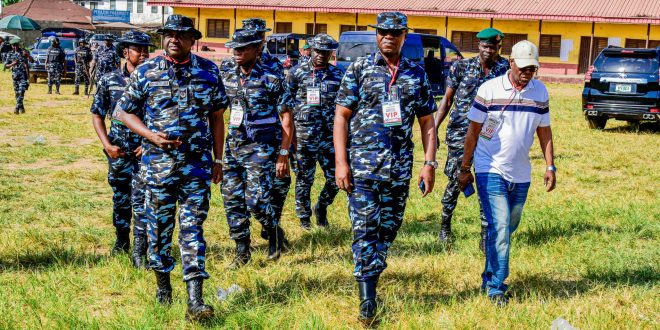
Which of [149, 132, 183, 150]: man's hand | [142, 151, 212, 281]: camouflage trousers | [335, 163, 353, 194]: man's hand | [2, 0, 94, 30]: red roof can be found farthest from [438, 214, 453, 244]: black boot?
[2, 0, 94, 30]: red roof

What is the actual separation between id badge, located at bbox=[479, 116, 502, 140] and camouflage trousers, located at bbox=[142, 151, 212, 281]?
187 centimetres

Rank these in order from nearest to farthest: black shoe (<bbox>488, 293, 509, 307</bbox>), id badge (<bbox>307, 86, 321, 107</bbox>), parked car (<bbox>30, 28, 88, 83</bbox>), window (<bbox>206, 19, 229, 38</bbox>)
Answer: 1. black shoe (<bbox>488, 293, 509, 307</bbox>)
2. id badge (<bbox>307, 86, 321, 107</bbox>)
3. parked car (<bbox>30, 28, 88, 83</bbox>)
4. window (<bbox>206, 19, 229, 38</bbox>)

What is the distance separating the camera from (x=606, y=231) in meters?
7.70

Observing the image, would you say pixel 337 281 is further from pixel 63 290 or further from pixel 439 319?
pixel 63 290

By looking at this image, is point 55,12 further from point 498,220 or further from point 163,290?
point 498,220

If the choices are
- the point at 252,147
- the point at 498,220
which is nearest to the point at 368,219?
the point at 498,220

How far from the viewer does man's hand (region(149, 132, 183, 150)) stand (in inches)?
187

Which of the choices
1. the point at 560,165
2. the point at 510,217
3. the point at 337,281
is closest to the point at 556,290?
the point at 510,217

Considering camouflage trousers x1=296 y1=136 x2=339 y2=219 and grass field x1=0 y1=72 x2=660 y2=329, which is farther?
camouflage trousers x1=296 y1=136 x2=339 y2=219

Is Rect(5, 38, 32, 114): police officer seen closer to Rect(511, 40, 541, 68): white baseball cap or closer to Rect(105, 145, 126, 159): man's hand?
Rect(105, 145, 126, 159): man's hand

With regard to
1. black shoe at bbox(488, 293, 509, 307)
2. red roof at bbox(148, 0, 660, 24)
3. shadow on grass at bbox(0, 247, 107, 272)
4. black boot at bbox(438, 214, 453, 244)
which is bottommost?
shadow on grass at bbox(0, 247, 107, 272)

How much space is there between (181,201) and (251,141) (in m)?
1.45

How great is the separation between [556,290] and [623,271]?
2.84ft

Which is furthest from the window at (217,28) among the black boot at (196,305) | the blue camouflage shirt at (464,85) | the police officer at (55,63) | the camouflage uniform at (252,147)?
the black boot at (196,305)
